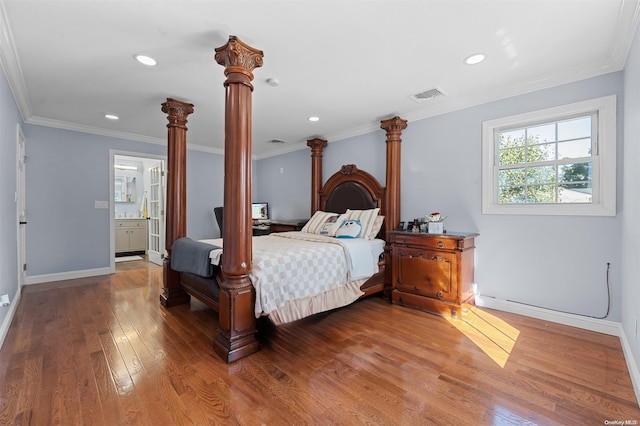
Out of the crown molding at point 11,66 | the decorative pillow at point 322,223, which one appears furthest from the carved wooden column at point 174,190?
the decorative pillow at point 322,223

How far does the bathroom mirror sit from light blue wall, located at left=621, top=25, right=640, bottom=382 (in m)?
8.87

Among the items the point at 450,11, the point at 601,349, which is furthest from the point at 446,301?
the point at 450,11

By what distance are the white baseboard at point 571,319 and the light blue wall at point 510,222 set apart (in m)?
0.05

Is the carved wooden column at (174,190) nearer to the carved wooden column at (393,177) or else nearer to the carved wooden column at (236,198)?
the carved wooden column at (236,198)

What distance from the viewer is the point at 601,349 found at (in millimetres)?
2326

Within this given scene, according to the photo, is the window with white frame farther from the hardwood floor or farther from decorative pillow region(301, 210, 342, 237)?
decorative pillow region(301, 210, 342, 237)

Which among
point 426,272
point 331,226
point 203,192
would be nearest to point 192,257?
point 331,226

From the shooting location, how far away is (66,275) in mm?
4508

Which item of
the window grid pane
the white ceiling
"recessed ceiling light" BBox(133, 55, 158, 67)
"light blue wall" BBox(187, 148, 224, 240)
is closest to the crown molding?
the white ceiling

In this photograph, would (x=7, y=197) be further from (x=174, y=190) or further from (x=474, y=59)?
(x=474, y=59)

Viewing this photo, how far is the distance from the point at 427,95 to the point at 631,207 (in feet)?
6.76

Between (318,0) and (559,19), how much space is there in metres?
1.68

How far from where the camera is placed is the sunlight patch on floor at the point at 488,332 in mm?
Answer: 2302

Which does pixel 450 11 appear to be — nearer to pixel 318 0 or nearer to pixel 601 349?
pixel 318 0
